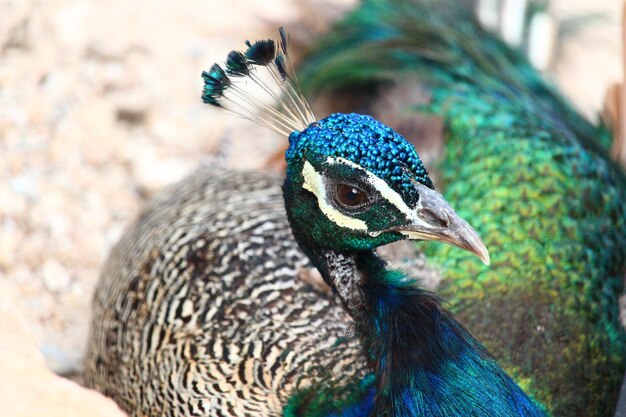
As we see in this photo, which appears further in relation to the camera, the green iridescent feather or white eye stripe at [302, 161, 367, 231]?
the green iridescent feather

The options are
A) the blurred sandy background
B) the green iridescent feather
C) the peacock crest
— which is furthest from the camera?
the blurred sandy background

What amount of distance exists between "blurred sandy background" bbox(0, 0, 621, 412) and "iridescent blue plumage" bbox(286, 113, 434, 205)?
1532 millimetres

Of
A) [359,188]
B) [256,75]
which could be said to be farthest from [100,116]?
[359,188]

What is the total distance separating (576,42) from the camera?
4.22m

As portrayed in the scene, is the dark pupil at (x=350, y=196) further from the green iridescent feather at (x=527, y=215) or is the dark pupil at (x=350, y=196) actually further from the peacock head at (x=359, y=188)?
the green iridescent feather at (x=527, y=215)

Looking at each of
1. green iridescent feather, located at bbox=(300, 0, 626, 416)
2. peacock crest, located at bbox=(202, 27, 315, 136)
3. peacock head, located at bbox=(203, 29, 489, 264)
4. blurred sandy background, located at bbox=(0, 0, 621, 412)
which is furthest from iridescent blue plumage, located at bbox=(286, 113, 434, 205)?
blurred sandy background, located at bbox=(0, 0, 621, 412)

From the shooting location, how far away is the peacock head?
171 cm

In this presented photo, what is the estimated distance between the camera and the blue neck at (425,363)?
1792 mm

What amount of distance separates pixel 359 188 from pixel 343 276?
25cm

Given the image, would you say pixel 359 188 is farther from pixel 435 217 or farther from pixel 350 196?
pixel 435 217

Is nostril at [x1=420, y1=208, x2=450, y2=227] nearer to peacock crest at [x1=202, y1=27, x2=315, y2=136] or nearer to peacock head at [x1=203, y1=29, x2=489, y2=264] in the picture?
peacock head at [x1=203, y1=29, x2=489, y2=264]

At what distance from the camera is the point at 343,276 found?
1890 millimetres

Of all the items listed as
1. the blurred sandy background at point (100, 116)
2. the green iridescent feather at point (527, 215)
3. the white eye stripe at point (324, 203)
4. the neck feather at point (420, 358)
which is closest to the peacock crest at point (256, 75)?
the white eye stripe at point (324, 203)

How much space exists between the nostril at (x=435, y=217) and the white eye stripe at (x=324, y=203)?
125 mm
